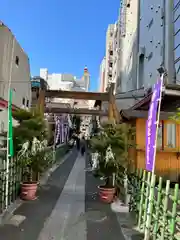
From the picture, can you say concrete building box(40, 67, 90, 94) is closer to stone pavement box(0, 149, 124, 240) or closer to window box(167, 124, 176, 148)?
window box(167, 124, 176, 148)

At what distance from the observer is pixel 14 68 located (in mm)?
19875

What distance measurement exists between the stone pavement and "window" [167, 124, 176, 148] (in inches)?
161

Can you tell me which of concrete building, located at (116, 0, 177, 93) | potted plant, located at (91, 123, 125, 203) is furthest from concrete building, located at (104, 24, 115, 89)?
potted plant, located at (91, 123, 125, 203)

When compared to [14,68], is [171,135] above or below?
below

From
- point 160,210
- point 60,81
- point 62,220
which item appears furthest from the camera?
point 60,81

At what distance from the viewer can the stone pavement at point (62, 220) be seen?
5.76 m

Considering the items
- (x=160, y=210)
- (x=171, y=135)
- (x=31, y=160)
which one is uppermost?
(x=171, y=135)

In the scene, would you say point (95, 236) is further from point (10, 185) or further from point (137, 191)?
point (10, 185)

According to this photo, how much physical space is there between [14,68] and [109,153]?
555 inches

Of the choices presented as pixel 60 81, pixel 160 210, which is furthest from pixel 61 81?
pixel 160 210

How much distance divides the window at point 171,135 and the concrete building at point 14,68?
925 cm

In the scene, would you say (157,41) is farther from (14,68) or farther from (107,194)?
(107,194)

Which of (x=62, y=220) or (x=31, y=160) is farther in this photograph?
(x=31, y=160)

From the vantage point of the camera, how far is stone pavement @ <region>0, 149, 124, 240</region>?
5.76 m
